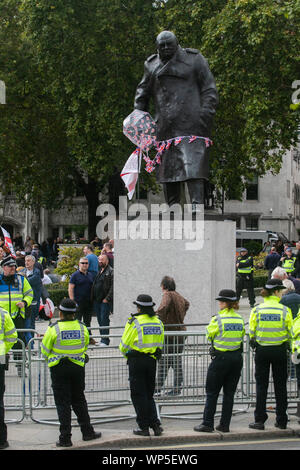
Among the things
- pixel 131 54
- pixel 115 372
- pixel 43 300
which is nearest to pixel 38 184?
pixel 131 54

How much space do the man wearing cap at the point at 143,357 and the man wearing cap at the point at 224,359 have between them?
1.90 ft

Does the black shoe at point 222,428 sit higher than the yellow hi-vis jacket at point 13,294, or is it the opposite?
the yellow hi-vis jacket at point 13,294

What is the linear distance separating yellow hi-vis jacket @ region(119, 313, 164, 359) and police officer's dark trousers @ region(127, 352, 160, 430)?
8cm

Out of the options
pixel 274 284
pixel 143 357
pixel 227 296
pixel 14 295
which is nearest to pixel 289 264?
pixel 14 295

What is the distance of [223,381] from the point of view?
989 cm

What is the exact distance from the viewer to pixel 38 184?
4234 cm

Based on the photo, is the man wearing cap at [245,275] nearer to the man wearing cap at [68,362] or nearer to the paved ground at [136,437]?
the paved ground at [136,437]

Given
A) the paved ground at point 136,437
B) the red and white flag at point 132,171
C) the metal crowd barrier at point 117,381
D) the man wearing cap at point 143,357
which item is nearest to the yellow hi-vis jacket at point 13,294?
the red and white flag at point 132,171

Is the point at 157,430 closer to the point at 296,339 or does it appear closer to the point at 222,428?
the point at 222,428

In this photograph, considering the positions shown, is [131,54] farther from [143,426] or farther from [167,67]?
[143,426]

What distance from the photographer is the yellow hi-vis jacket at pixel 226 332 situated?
32.2 ft

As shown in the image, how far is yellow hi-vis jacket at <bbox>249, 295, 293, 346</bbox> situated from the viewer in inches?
397

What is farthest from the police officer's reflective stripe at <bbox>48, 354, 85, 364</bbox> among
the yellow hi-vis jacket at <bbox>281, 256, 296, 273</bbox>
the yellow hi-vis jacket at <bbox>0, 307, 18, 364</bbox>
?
the yellow hi-vis jacket at <bbox>281, 256, 296, 273</bbox>

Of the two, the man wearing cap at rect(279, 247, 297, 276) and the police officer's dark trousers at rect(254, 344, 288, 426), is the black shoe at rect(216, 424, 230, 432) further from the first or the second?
the man wearing cap at rect(279, 247, 297, 276)
